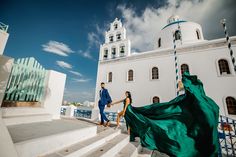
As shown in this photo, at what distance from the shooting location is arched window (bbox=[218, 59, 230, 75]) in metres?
10.4

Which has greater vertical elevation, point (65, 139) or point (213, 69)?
point (213, 69)

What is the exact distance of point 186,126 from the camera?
3219 mm

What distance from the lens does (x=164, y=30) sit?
1803 cm

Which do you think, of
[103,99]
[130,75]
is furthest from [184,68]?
[103,99]

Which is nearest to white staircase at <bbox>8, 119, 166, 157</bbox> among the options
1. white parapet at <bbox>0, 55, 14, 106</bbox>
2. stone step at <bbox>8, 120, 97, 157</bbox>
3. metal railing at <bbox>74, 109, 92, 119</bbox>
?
stone step at <bbox>8, 120, 97, 157</bbox>

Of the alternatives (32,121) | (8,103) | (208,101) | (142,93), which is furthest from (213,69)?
(8,103)

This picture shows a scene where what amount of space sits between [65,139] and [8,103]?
3.05 metres

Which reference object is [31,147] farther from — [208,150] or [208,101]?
[208,101]

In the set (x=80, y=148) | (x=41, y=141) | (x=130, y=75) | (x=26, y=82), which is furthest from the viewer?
(x=130, y=75)

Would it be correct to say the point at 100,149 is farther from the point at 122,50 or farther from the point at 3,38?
the point at 122,50

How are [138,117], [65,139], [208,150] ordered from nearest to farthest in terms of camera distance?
[65,139]
[208,150]
[138,117]

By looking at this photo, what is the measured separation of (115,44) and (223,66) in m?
12.6

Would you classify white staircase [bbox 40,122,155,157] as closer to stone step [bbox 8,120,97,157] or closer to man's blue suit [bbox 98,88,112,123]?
stone step [bbox 8,120,97,157]

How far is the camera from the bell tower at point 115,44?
1541 cm
